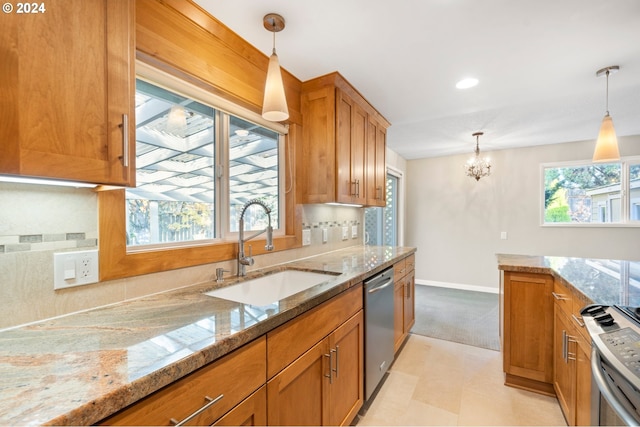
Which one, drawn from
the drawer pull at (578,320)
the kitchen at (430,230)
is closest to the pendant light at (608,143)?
the kitchen at (430,230)

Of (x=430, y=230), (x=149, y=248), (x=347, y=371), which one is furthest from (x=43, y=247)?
(x=430, y=230)

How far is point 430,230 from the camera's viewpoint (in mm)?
4914

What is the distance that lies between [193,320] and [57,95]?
77cm

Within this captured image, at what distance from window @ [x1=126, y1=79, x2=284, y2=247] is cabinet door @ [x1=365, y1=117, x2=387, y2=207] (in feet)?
3.87

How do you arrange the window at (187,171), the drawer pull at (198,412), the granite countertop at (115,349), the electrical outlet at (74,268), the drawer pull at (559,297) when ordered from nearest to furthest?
the granite countertop at (115,349), the drawer pull at (198,412), the electrical outlet at (74,268), the window at (187,171), the drawer pull at (559,297)

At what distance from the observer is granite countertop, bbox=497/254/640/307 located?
49.1 inches

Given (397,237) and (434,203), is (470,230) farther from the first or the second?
(397,237)

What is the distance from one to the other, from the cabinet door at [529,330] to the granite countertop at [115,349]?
157 cm

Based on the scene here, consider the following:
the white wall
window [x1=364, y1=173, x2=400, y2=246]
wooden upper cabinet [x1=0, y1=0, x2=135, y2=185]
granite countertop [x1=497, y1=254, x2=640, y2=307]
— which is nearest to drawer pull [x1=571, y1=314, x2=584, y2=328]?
granite countertop [x1=497, y1=254, x2=640, y2=307]

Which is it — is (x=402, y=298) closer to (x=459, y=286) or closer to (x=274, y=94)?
(x=274, y=94)

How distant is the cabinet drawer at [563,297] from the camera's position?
1491 millimetres

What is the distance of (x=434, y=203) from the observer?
4.87 meters

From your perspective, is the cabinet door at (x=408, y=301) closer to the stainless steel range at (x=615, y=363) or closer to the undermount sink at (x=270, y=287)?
the undermount sink at (x=270, y=287)

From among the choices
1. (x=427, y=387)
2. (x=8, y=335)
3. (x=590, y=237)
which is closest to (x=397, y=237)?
(x=590, y=237)
